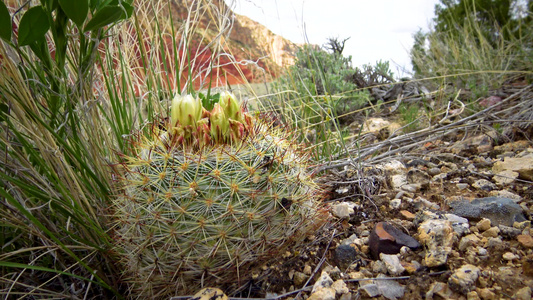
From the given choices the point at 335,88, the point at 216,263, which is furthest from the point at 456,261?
the point at 335,88

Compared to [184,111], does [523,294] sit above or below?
below

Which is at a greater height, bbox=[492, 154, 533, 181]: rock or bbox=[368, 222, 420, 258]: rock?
bbox=[492, 154, 533, 181]: rock

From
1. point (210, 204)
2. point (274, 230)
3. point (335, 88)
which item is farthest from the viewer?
point (335, 88)

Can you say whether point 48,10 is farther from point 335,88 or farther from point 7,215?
point 335,88

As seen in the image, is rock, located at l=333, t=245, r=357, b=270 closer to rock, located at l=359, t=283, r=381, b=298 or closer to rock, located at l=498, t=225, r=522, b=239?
rock, located at l=359, t=283, r=381, b=298

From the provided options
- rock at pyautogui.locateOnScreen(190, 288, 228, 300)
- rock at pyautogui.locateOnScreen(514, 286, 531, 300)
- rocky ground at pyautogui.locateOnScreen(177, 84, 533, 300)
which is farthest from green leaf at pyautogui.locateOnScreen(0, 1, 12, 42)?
rock at pyautogui.locateOnScreen(514, 286, 531, 300)

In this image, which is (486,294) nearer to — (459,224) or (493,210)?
(459,224)

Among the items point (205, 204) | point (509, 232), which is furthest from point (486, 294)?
point (205, 204)
